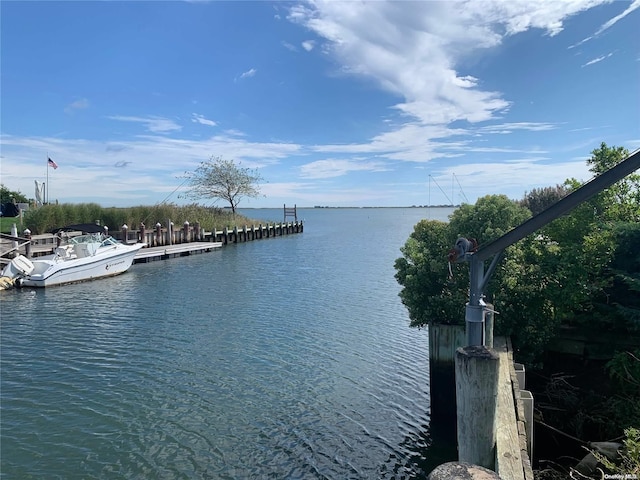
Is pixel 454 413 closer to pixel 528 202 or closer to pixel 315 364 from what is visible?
pixel 315 364

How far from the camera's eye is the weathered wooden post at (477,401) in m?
3.63

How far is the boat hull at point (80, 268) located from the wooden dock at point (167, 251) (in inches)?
130

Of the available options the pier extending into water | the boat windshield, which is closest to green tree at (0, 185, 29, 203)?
the pier extending into water

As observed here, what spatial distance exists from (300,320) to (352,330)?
176 cm

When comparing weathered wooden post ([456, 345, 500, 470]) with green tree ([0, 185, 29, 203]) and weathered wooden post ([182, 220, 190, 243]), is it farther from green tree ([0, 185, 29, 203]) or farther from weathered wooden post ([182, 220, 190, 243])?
green tree ([0, 185, 29, 203])

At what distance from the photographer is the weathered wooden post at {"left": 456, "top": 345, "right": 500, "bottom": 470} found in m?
3.63

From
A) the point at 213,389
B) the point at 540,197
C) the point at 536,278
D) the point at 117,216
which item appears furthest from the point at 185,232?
the point at 536,278

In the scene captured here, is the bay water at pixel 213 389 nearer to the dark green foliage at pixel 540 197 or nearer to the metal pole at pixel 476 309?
the metal pole at pixel 476 309

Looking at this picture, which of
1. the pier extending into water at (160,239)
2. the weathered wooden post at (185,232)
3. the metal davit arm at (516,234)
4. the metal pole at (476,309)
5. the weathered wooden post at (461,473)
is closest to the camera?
the weathered wooden post at (461,473)

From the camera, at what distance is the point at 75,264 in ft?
60.3

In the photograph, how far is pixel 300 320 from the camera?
12656mm

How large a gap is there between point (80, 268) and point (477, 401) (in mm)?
19017

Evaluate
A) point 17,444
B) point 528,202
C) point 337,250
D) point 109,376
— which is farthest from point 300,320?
point 337,250

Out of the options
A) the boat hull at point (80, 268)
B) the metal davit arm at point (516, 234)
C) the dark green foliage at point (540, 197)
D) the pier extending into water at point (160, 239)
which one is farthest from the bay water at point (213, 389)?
the dark green foliage at point (540, 197)
